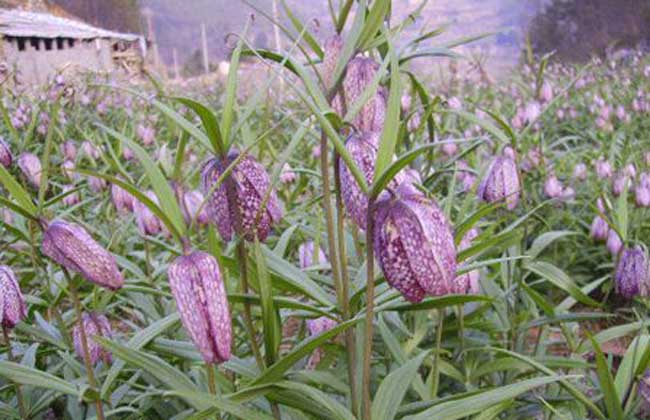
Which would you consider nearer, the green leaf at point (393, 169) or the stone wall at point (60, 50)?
the green leaf at point (393, 169)

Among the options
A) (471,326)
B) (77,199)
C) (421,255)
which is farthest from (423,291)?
(77,199)

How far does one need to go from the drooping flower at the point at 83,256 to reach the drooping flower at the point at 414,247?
332 millimetres

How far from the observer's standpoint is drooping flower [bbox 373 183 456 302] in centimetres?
71

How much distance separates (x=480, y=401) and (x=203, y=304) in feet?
1.07

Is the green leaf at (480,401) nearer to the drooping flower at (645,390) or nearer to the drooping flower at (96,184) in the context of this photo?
the drooping flower at (645,390)

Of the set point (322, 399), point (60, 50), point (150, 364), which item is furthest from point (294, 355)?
point (60, 50)

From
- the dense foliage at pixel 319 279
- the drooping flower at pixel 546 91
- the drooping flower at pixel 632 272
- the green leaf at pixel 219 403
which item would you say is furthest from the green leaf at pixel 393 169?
the drooping flower at pixel 546 91

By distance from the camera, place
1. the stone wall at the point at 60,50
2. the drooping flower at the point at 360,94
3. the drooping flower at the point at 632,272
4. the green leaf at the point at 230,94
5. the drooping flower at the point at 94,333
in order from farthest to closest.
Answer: the stone wall at the point at 60,50 < the drooping flower at the point at 632,272 < the drooping flower at the point at 94,333 < the drooping flower at the point at 360,94 < the green leaf at the point at 230,94

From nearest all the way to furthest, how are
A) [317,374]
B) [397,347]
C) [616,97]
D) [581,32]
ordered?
[317,374]
[397,347]
[616,97]
[581,32]

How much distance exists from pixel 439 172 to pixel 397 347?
356 millimetres

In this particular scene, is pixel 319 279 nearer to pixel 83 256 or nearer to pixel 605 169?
pixel 83 256

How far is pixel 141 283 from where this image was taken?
133 cm

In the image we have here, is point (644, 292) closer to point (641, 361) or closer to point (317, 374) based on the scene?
point (641, 361)

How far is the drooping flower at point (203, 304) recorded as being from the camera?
0.72m
